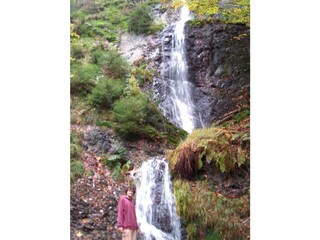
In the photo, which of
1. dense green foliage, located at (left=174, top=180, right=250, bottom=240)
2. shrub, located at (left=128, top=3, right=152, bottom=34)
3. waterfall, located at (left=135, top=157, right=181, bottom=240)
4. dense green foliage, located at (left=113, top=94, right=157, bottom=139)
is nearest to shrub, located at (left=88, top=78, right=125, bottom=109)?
dense green foliage, located at (left=113, top=94, right=157, bottom=139)

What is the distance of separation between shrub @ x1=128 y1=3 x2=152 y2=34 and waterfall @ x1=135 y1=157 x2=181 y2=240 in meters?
1.26

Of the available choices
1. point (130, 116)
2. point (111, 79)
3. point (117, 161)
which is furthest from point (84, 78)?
point (117, 161)

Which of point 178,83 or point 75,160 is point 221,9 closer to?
point 178,83

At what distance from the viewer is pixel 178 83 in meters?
4.61

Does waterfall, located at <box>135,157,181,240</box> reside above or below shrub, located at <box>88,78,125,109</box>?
below

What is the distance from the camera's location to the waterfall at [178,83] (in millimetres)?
4547

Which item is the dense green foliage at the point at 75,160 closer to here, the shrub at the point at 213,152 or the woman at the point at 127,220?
the woman at the point at 127,220

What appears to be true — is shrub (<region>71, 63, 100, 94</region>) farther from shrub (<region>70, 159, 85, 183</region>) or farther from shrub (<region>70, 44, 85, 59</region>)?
shrub (<region>70, 159, 85, 183</region>)

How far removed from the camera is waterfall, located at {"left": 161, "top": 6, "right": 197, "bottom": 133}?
4.55 metres

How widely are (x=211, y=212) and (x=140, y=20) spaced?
1928 millimetres

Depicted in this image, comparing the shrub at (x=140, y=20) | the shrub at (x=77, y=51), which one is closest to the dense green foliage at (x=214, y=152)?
the shrub at (x=140, y=20)
